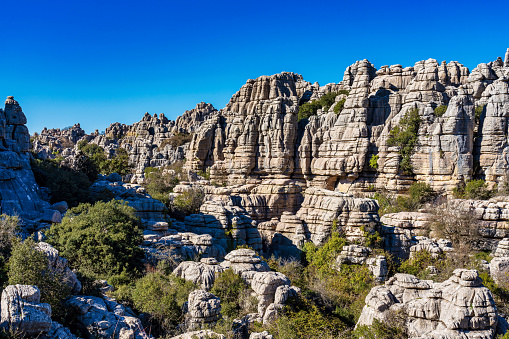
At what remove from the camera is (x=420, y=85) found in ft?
116

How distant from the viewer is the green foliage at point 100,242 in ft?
44.9

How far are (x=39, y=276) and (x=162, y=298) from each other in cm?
299

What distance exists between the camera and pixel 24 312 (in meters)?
7.59

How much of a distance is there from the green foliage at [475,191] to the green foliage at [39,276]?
81.5 ft

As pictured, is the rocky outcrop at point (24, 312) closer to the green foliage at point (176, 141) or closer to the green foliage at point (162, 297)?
the green foliage at point (162, 297)

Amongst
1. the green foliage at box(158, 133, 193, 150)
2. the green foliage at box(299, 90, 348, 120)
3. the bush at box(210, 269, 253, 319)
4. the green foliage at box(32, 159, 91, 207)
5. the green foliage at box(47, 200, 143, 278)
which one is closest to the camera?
the bush at box(210, 269, 253, 319)

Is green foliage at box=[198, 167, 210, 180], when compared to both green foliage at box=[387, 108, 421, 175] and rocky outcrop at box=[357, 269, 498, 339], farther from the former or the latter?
rocky outcrop at box=[357, 269, 498, 339]

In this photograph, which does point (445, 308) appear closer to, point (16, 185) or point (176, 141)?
point (16, 185)

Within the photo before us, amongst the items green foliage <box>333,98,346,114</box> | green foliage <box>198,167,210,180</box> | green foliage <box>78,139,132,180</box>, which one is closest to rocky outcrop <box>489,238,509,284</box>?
green foliage <box>333,98,346,114</box>

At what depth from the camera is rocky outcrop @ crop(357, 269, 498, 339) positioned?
912 centimetres

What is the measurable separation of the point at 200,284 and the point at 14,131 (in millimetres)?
16648

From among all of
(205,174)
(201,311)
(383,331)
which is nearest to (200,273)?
(201,311)

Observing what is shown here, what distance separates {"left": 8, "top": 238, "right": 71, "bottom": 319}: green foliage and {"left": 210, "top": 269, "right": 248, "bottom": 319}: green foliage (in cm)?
396

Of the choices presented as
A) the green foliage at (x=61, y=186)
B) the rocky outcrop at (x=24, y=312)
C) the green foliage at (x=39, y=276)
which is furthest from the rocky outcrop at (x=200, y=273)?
the green foliage at (x=61, y=186)
